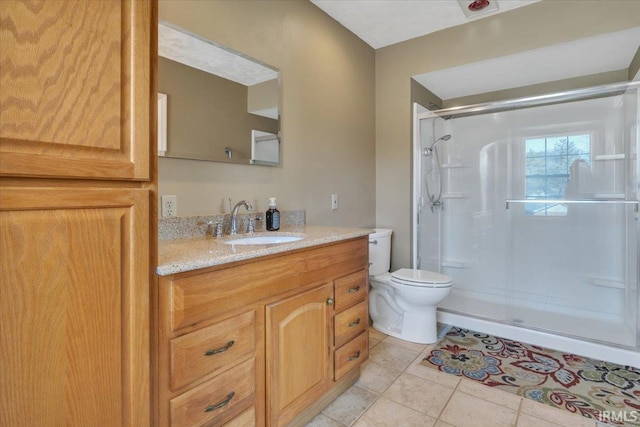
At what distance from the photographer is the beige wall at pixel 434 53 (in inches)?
86.4

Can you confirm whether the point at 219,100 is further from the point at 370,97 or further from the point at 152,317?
the point at 370,97

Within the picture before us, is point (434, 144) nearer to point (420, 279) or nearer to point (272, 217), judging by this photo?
point (420, 279)

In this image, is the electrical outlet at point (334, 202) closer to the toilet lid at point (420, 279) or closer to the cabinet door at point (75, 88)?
the toilet lid at point (420, 279)

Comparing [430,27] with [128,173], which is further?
[430,27]

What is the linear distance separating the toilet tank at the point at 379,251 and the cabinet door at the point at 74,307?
1948mm

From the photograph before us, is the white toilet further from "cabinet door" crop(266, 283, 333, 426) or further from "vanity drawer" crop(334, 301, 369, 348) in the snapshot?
"cabinet door" crop(266, 283, 333, 426)

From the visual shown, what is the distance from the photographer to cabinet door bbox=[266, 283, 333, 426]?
134 centimetres

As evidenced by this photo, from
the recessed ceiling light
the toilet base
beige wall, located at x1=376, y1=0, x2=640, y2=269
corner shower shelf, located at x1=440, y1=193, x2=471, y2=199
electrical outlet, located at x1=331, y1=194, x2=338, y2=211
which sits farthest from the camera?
corner shower shelf, located at x1=440, y1=193, x2=471, y2=199

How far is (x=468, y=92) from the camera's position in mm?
3324

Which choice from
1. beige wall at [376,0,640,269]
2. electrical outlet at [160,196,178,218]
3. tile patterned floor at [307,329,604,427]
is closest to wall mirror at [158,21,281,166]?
electrical outlet at [160,196,178,218]

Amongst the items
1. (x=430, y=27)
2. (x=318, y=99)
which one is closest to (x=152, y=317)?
(x=318, y=99)

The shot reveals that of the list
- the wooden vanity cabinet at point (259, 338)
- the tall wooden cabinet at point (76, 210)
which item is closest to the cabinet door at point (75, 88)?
the tall wooden cabinet at point (76, 210)

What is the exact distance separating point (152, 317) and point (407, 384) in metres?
1.52

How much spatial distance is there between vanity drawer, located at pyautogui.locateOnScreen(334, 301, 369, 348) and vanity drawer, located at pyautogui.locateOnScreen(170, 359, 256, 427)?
22.4 inches
